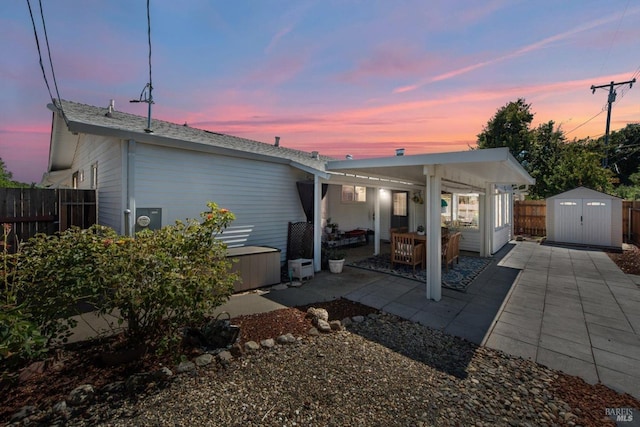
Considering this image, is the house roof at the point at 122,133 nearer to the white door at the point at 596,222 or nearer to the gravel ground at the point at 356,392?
the gravel ground at the point at 356,392

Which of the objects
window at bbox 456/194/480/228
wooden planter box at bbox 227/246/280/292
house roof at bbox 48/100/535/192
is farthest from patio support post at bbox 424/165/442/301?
window at bbox 456/194/480/228

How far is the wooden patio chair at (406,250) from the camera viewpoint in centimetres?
720

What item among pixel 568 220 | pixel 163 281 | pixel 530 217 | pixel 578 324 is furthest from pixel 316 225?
pixel 530 217

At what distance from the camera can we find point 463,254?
9.97 m

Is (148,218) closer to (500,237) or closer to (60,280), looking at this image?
(60,280)

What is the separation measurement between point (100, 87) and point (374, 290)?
8.35 metres

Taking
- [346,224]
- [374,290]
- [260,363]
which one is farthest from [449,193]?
[260,363]

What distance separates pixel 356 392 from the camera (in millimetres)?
2631

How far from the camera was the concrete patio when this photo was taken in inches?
136

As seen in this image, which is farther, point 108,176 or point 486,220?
point 486,220

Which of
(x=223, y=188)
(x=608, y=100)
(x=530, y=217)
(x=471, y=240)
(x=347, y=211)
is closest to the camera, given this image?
(x=223, y=188)

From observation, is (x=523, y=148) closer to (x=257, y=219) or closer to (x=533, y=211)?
(x=533, y=211)

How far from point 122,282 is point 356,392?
8.24 feet

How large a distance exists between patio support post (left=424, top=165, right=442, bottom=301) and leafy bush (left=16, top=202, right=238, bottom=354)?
3.98 m
